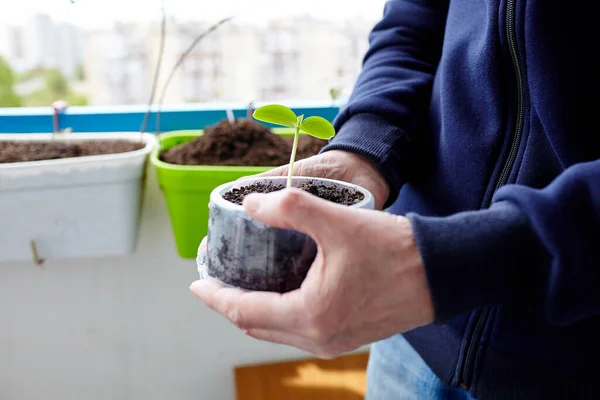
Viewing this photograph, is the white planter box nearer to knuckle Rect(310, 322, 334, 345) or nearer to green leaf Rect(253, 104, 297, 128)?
green leaf Rect(253, 104, 297, 128)

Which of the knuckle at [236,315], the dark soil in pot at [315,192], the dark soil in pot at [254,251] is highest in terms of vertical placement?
the dark soil in pot at [315,192]

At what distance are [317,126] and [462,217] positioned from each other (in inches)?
5.9

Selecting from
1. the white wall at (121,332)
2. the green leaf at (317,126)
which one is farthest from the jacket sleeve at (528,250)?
the white wall at (121,332)

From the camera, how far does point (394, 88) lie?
56 cm

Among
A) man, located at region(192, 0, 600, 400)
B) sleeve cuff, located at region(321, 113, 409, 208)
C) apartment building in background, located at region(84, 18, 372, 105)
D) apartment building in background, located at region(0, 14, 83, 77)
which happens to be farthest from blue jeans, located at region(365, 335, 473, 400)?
apartment building in background, located at region(0, 14, 83, 77)

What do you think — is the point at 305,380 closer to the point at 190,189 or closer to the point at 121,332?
the point at 121,332

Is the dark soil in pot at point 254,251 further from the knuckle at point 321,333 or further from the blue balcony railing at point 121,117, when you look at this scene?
the blue balcony railing at point 121,117

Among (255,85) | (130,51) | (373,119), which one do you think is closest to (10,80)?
(130,51)

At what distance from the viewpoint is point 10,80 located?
3.51 feet

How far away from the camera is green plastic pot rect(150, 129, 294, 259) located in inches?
31.8

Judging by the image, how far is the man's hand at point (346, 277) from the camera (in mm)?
320

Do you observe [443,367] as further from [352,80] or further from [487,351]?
[352,80]

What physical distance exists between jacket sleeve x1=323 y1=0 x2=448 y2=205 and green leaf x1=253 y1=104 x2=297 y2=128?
0.35 feet

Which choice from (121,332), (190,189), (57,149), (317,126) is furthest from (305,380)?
(317,126)
